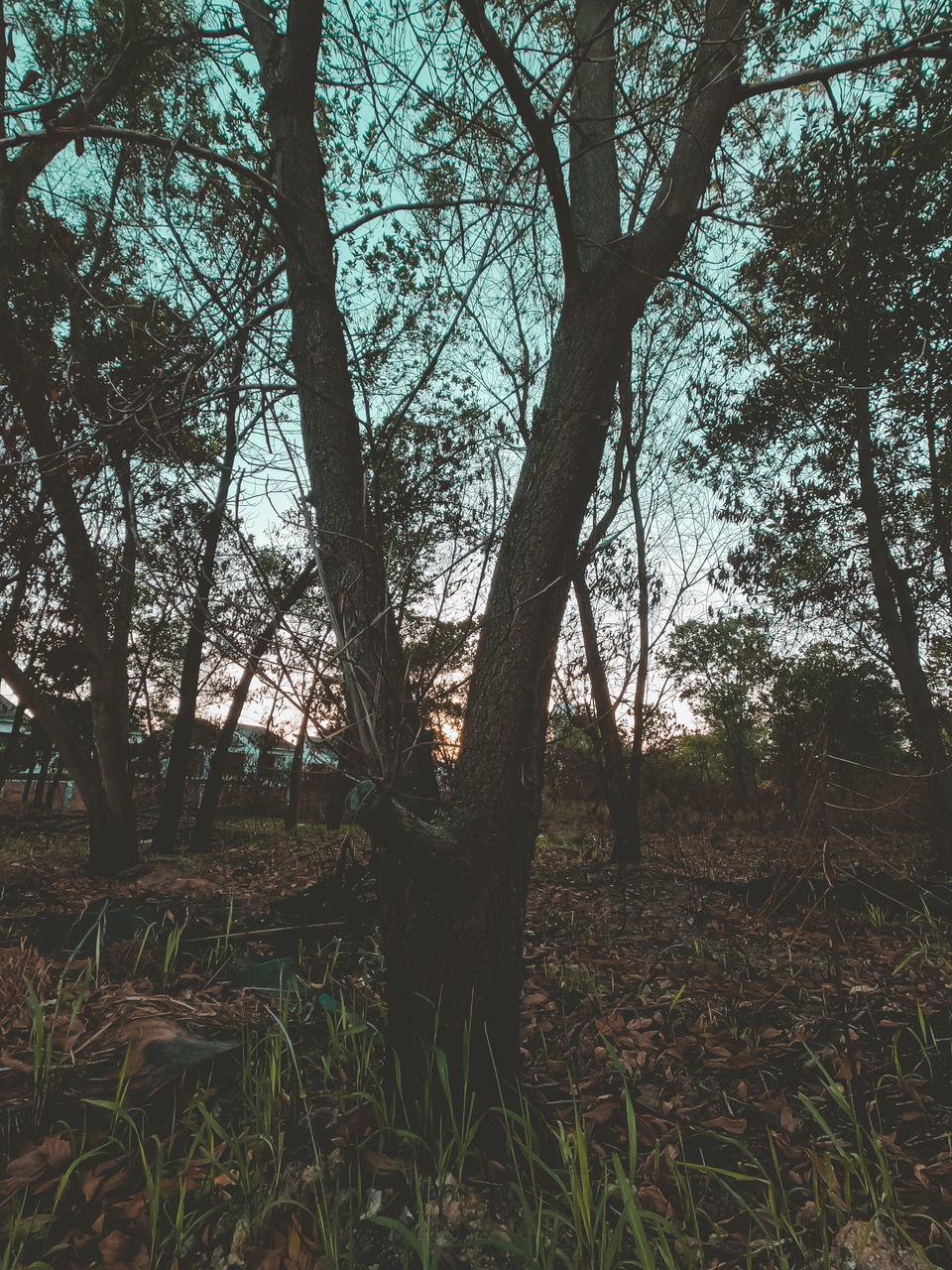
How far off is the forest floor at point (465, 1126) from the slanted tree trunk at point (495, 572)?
0.32 meters

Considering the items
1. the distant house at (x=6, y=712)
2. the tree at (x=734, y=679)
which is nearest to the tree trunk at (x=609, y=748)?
the tree at (x=734, y=679)

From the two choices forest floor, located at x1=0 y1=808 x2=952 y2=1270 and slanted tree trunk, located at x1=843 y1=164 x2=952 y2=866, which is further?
slanted tree trunk, located at x1=843 y1=164 x2=952 y2=866

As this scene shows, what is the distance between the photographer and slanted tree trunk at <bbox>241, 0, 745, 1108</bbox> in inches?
67.5

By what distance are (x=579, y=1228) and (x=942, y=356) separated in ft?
23.7

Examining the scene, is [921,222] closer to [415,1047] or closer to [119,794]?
[415,1047]

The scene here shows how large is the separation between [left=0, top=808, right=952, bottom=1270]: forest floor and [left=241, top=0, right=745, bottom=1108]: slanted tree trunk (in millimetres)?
317

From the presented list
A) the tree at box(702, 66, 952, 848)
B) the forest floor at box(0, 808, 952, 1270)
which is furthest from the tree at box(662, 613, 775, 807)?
the forest floor at box(0, 808, 952, 1270)

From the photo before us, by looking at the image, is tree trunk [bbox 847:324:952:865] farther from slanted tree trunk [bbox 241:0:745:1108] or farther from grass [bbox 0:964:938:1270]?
grass [bbox 0:964:938:1270]

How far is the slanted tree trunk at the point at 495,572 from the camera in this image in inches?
67.5

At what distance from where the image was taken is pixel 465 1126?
1.61m

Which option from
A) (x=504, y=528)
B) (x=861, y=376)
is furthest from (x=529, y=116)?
(x=861, y=376)

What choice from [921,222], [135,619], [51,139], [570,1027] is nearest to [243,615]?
[51,139]

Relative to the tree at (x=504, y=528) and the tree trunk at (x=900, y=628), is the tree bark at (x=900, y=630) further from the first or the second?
the tree at (x=504, y=528)

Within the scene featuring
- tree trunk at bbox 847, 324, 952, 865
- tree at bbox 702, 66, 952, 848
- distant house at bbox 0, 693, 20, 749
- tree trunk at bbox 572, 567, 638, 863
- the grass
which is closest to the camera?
the grass
